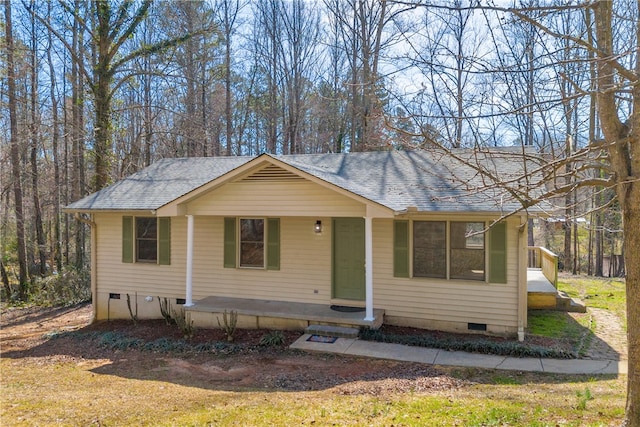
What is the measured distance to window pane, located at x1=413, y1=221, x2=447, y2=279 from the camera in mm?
8789

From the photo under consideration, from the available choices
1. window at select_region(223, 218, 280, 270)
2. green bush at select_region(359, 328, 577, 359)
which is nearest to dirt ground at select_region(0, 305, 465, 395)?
green bush at select_region(359, 328, 577, 359)

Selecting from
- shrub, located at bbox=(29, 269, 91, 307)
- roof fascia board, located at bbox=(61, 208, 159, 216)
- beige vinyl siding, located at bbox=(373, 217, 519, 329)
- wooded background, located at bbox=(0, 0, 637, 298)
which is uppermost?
wooded background, located at bbox=(0, 0, 637, 298)

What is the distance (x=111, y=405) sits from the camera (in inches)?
208

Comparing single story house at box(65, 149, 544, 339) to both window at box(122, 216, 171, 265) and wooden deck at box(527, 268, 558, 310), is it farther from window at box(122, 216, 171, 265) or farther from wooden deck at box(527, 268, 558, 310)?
wooden deck at box(527, 268, 558, 310)

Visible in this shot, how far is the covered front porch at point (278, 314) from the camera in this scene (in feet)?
28.1

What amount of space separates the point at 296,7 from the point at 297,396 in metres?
22.1

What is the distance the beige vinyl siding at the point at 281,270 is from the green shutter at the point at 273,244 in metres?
0.10

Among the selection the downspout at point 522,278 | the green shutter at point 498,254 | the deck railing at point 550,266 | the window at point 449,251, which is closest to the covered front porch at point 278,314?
the window at point 449,251

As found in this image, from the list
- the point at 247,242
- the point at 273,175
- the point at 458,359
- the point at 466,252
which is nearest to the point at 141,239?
the point at 247,242

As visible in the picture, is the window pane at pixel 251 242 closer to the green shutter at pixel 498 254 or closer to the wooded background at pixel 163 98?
the green shutter at pixel 498 254

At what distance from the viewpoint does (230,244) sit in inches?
409

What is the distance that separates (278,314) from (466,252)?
411 centimetres

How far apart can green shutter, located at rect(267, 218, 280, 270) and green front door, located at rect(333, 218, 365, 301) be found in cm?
139

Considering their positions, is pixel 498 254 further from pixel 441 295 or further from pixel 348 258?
pixel 348 258
